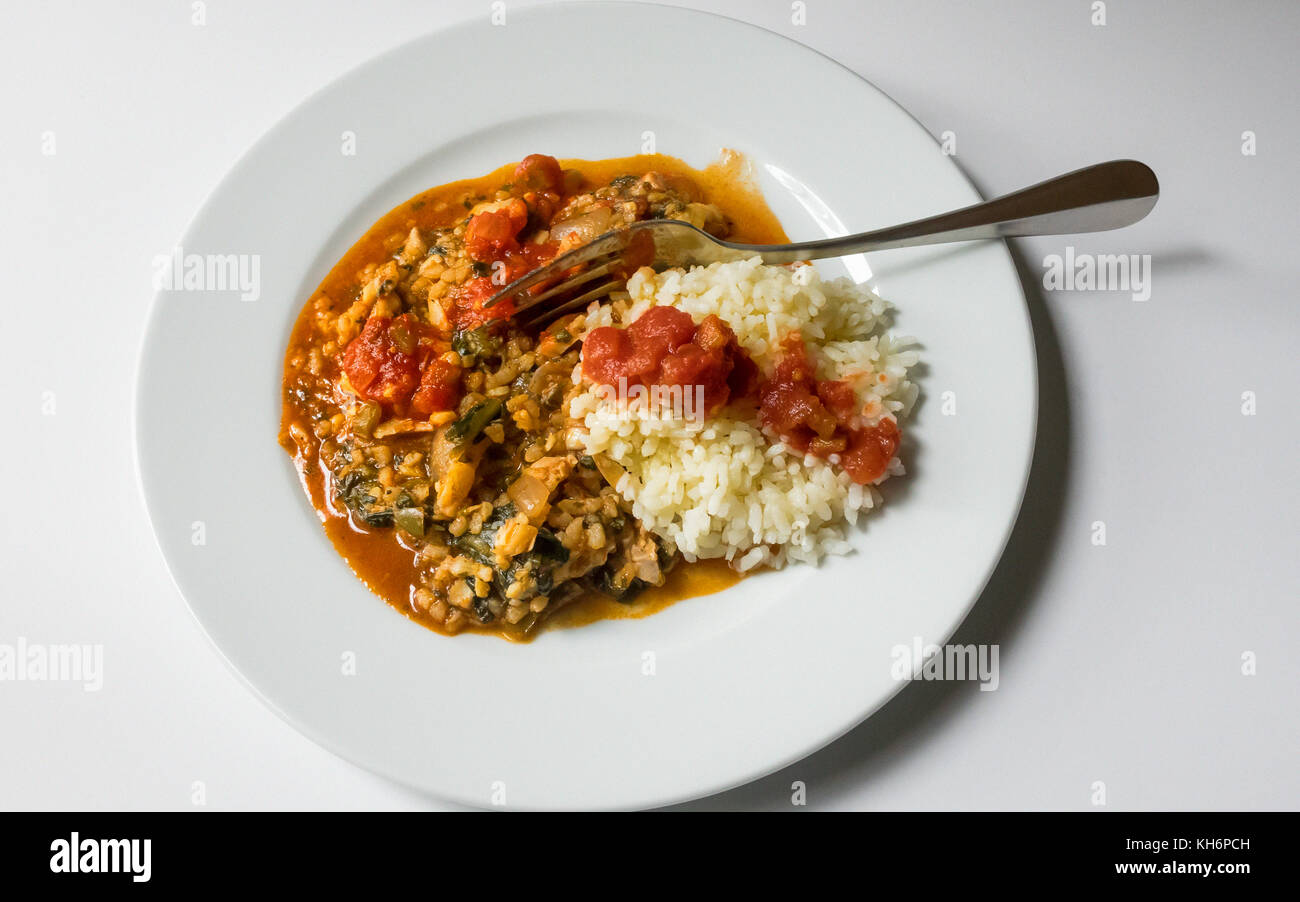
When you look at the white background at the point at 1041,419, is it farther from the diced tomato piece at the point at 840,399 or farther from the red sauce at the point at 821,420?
the diced tomato piece at the point at 840,399

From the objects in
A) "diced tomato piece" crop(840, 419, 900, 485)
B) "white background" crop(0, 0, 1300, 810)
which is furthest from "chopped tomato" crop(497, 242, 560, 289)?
"diced tomato piece" crop(840, 419, 900, 485)

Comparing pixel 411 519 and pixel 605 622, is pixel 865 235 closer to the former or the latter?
pixel 605 622

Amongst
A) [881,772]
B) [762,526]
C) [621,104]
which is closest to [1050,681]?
[881,772]

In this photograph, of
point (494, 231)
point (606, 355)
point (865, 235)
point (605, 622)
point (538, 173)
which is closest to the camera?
point (606, 355)

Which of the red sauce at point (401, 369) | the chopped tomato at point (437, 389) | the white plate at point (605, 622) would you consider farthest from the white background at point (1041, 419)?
the chopped tomato at point (437, 389)

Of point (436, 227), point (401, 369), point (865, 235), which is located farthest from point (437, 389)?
point (865, 235)

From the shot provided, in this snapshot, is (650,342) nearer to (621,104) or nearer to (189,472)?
(621,104)
